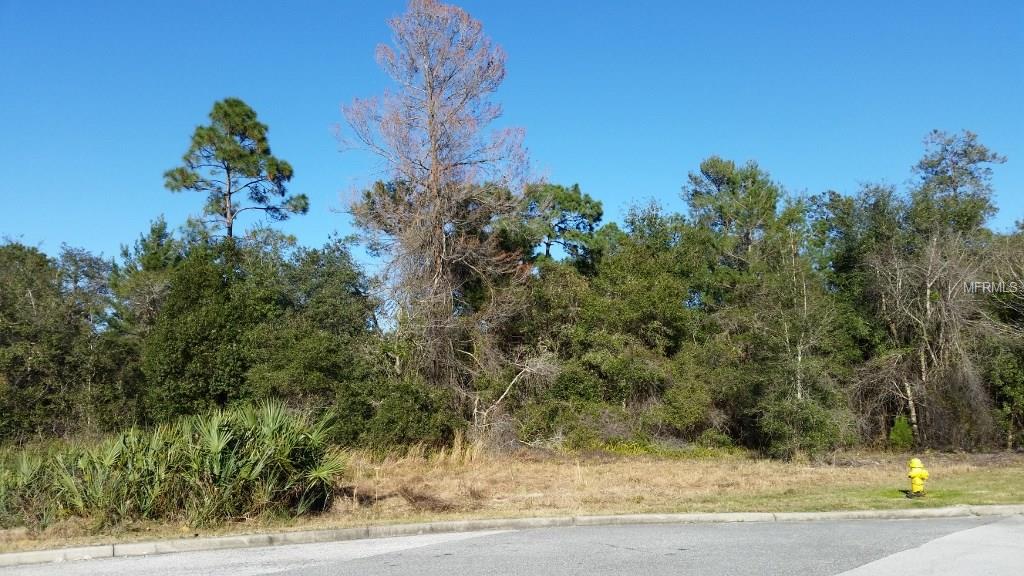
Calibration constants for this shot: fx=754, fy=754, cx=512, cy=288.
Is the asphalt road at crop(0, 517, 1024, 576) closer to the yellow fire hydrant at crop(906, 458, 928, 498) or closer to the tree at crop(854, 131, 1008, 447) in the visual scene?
the yellow fire hydrant at crop(906, 458, 928, 498)

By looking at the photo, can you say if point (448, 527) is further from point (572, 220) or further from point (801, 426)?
point (572, 220)

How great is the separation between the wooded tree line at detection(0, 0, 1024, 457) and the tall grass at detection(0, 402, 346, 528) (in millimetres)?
10178

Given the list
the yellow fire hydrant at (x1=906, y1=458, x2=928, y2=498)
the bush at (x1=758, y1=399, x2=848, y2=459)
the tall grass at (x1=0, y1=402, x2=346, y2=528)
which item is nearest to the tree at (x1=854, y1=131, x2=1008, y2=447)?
the bush at (x1=758, y1=399, x2=848, y2=459)

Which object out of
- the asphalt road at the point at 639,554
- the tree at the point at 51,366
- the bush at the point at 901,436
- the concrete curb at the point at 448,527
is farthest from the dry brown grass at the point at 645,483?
the tree at the point at 51,366

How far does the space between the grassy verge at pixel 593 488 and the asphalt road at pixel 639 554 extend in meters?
1.19

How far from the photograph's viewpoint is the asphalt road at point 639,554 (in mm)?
7539

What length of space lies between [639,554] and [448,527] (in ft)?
9.82

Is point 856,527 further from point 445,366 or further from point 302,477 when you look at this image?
point 445,366

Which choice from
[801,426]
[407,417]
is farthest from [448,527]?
[801,426]

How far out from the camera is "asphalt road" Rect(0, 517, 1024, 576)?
7.54 metres

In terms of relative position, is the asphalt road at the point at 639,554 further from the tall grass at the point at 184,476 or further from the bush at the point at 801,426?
the bush at the point at 801,426

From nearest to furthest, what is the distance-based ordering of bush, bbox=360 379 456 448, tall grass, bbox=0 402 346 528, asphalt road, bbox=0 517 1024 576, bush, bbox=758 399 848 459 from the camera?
asphalt road, bbox=0 517 1024 576 → tall grass, bbox=0 402 346 528 → bush, bbox=758 399 848 459 → bush, bbox=360 379 456 448

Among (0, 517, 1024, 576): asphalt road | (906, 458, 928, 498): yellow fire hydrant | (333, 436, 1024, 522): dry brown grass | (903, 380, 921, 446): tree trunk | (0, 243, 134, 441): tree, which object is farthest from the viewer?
(903, 380, 921, 446): tree trunk

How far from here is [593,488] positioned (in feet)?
50.0
